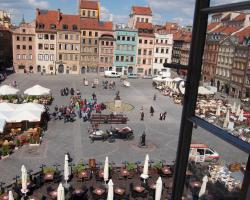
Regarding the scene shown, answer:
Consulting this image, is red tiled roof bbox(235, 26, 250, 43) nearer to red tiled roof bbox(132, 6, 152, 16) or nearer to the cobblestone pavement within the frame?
the cobblestone pavement

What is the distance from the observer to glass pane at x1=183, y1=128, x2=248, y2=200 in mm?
1940

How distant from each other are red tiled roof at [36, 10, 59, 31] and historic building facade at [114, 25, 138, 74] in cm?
1296

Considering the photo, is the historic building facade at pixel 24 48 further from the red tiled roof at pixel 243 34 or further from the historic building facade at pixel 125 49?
the red tiled roof at pixel 243 34

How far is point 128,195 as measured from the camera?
15.6 metres

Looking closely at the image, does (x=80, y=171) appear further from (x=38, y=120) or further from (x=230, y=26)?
(x=230, y=26)

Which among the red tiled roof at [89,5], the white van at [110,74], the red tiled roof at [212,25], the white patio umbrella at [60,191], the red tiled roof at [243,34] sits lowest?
the white van at [110,74]

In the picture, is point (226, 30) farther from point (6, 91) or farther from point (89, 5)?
point (89, 5)

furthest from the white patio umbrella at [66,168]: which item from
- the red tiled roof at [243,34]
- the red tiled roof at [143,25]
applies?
the red tiled roof at [143,25]

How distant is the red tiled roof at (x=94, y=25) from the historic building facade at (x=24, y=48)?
10.0 metres

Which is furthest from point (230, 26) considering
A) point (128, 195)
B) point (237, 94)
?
point (128, 195)

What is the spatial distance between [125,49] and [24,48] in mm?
20656

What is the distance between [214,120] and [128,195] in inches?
556

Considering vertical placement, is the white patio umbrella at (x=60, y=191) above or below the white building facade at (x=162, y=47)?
below

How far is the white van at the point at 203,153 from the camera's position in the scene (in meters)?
2.21
